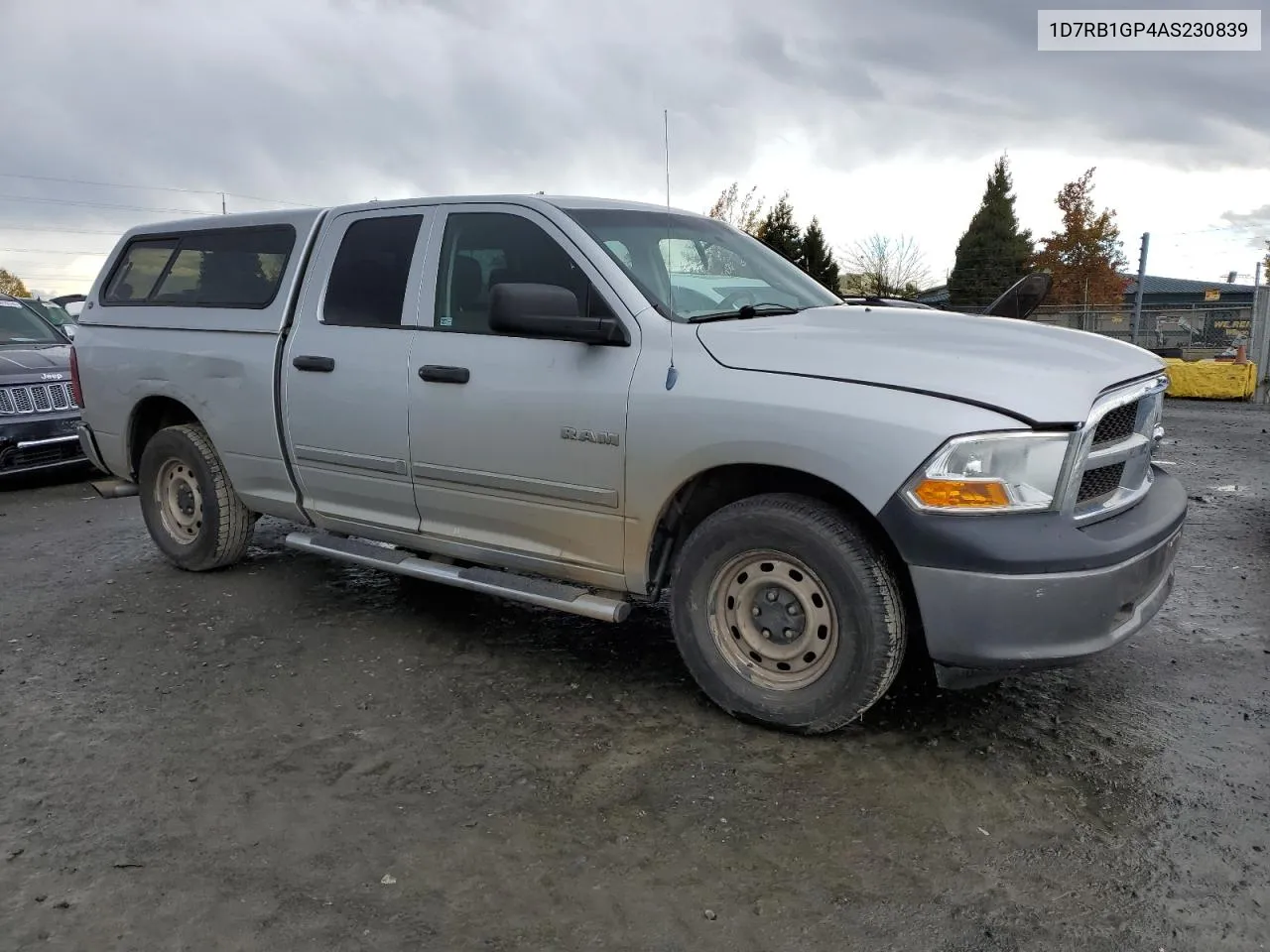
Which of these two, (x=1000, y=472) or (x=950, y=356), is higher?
(x=950, y=356)

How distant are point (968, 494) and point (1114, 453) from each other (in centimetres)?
66

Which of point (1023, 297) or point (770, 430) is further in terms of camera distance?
point (1023, 297)

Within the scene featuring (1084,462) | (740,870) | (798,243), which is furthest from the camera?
(798,243)

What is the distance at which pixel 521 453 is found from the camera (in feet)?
12.5

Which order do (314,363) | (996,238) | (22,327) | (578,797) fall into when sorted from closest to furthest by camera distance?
(578,797), (314,363), (22,327), (996,238)

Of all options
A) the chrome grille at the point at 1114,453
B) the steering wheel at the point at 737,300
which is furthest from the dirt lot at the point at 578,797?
the steering wheel at the point at 737,300

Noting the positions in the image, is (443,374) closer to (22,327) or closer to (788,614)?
(788,614)

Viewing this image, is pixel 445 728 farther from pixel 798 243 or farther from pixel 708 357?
pixel 798 243

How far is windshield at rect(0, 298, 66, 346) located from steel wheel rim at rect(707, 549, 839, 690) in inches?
329

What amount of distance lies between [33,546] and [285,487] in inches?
104

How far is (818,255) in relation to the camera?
103 feet

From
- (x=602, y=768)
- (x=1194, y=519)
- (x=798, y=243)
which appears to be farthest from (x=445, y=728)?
(x=798, y=243)

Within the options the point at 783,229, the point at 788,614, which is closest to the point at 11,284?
the point at 783,229

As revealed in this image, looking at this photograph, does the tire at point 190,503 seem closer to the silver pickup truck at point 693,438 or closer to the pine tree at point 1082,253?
the silver pickup truck at point 693,438
